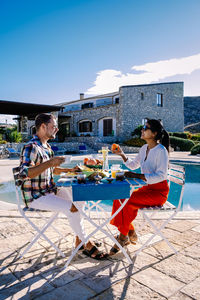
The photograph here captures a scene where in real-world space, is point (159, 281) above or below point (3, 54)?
below

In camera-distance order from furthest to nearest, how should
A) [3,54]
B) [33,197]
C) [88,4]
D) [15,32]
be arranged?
[3,54]
[15,32]
[88,4]
[33,197]

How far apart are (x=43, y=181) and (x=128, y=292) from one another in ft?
3.90

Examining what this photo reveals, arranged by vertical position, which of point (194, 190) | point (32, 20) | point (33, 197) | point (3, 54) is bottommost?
point (194, 190)

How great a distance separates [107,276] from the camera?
1837 millimetres

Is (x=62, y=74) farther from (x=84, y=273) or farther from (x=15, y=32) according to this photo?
(x=84, y=273)

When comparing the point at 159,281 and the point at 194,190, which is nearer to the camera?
the point at 159,281

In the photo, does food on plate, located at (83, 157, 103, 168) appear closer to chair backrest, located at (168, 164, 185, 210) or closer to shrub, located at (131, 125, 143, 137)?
chair backrest, located at (168, 164, 185, 210)

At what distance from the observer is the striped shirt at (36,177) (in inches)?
74.6

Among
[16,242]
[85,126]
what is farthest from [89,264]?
[85,126]

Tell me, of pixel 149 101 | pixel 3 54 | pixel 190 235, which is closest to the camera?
pixel 190 235

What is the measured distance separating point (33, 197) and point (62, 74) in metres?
16.4

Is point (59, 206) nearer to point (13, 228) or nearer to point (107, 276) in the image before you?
point (107, 276)

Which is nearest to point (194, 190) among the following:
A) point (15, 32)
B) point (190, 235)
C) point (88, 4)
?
point (190, 235)

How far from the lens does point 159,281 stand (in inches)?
69.1
